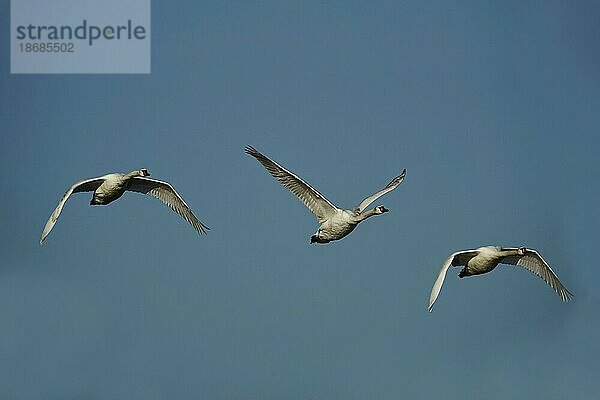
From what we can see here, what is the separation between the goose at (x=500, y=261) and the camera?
21.9ft

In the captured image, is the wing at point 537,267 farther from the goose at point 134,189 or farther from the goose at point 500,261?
the goose at point 134,189

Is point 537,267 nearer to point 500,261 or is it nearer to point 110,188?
point 500,261

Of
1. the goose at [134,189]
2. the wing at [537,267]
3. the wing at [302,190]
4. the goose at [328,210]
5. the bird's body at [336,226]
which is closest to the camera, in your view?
the wing at [302,190]

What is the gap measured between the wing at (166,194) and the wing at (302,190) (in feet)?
2.01

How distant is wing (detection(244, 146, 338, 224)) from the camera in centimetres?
642

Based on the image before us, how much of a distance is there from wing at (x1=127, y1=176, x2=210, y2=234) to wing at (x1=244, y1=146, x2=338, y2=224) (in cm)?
61

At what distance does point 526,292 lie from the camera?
24.6 ft

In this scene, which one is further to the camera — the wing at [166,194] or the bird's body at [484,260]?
the wing at [166,194]

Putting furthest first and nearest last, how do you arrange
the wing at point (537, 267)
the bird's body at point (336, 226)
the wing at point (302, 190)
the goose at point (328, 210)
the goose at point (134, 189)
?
1. the wing at point (537, 267)
2. the goose at point (134, 189)
3. the bird's body at point (336, 226)
4. the goose at point (328, 210)
5. the wing at point (302, 190)

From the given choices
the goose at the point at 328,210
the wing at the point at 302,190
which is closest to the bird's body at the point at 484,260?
the goose at the point at 328,210

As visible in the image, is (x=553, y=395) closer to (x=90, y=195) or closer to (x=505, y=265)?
(x=505, y=265)

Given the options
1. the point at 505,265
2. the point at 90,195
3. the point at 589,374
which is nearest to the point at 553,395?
the point at 589,374

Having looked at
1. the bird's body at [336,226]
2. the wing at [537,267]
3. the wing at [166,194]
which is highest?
the wing at [166,194]

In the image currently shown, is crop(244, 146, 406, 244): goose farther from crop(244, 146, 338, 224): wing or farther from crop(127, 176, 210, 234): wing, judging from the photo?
crop(127, 176, 210, 234): wing
